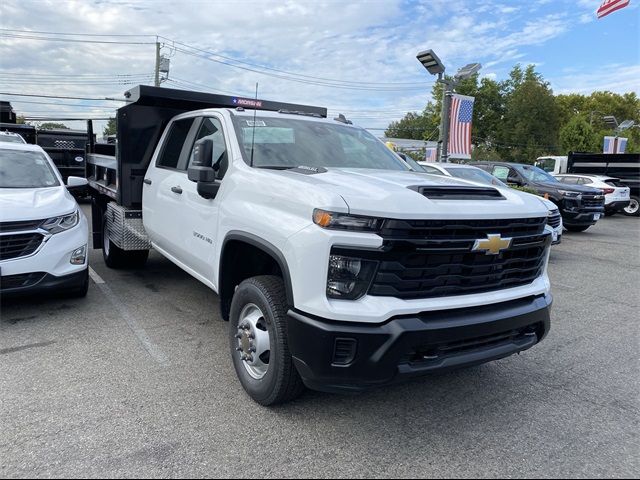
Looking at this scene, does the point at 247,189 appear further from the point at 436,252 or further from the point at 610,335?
the point at 610,335

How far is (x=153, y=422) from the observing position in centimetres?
304

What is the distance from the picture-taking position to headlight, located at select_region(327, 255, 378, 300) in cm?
263

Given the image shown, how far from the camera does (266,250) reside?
3047 millimetres

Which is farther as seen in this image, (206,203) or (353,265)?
(206,203)

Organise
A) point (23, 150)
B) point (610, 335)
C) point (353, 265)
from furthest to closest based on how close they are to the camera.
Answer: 1. point (23, 150)
2. point (610, 335)
3. point (353, 265)

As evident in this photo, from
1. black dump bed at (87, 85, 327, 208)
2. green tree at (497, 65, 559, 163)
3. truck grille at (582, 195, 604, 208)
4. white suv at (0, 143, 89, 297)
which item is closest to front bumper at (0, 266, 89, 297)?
white suv at (0, 143, 89, 297)

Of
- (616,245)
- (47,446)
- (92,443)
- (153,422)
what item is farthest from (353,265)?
(616,245)

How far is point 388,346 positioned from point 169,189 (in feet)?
10.0

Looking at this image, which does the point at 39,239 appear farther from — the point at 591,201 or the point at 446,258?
the point at 591,201

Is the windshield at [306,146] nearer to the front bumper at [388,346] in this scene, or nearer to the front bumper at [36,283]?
the front bumper at [388,346]

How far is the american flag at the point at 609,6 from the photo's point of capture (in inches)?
522

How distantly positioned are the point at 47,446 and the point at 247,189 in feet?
6.42

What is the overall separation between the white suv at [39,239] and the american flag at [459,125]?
460 inches

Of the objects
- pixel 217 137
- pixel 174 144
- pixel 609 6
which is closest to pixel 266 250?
pixel 217 137
